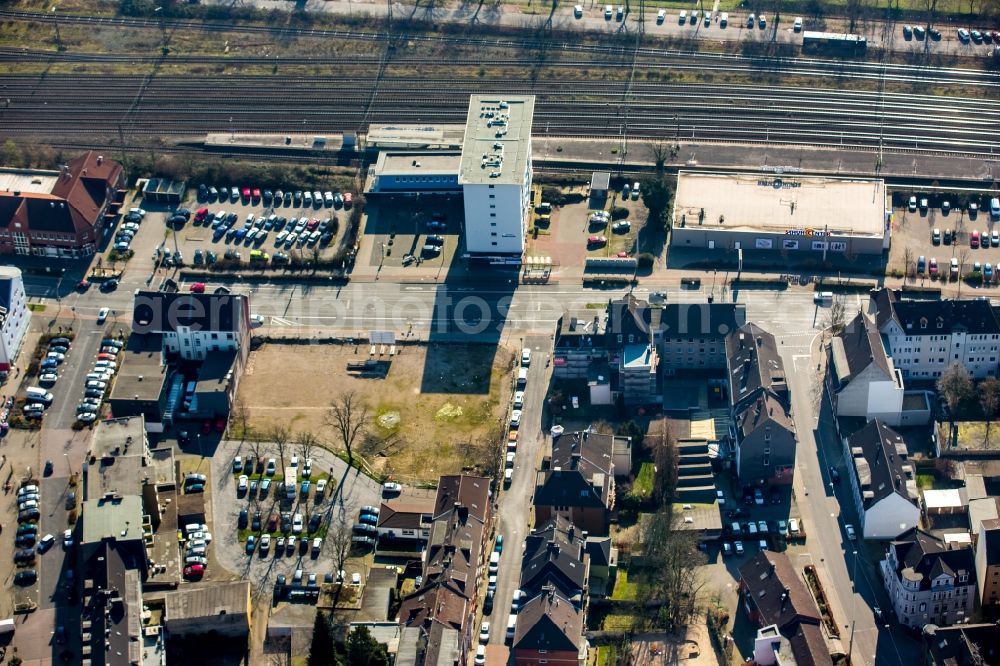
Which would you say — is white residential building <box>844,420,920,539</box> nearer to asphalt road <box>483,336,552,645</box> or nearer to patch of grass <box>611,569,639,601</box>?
patch of grass <box>611,569,639,601</box>

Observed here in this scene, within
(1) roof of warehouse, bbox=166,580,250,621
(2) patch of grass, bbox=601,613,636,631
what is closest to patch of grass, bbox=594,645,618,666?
(2) patch of grass, bbox=601,613,636,631

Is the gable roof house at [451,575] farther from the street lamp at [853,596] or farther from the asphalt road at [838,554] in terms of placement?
the street lamp at [853,596]

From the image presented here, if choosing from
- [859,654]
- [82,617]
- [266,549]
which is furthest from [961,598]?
[82,617]

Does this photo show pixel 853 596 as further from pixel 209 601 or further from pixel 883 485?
pixel 209 601

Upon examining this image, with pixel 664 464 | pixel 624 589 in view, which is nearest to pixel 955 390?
pixel 664 464

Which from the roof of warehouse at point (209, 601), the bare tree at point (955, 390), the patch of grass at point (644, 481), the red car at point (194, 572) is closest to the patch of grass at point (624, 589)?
the patch of grass at point (644, 481)

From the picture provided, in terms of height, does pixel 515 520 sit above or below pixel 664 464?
below
